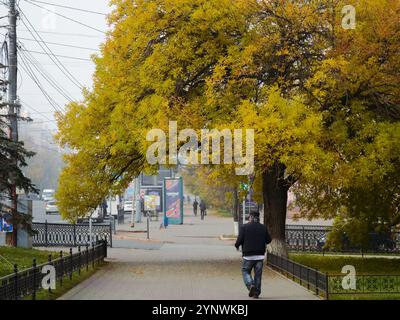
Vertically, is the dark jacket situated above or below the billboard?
below

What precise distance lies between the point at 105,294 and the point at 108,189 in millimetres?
11493

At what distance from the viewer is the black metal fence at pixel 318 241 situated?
36594mm

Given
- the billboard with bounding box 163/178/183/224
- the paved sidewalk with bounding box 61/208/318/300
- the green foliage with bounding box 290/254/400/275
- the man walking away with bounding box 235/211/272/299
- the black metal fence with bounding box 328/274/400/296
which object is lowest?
the green foliage with bounding box 290/254/400/275

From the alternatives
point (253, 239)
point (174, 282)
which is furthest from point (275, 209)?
point (253, 239)

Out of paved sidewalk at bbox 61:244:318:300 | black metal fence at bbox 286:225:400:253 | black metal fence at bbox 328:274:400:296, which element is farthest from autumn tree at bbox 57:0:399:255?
black metal fence at bbox 286:225:400:253

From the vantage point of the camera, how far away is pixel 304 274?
19.3 metres

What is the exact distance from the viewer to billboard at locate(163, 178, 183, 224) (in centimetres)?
5200

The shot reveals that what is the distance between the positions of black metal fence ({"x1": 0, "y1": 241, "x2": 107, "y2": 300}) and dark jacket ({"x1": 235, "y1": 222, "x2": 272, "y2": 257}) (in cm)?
419

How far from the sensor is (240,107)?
23.4 m

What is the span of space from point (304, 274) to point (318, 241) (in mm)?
19245

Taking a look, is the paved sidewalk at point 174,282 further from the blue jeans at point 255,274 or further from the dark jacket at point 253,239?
the dark jacket at point 253,239

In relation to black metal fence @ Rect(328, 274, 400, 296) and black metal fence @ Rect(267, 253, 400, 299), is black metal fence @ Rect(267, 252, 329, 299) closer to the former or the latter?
black metal fence @ Rect(267, 253, 400, 299)
